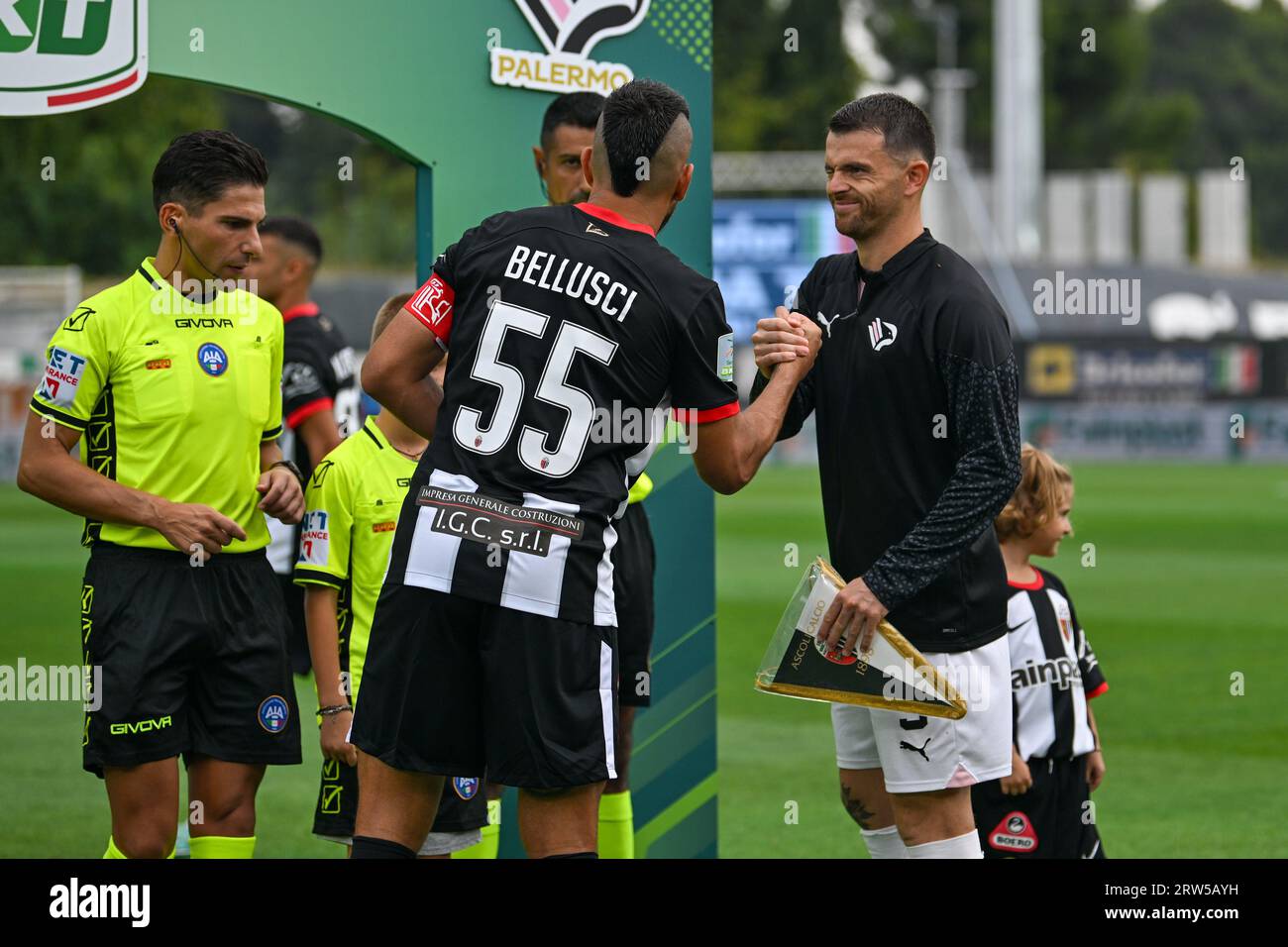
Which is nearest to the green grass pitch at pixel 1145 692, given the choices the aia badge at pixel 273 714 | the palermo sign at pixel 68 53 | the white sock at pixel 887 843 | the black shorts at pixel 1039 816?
the black shorts at pixel 1039 816

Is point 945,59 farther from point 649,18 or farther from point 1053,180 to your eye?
point 649,18

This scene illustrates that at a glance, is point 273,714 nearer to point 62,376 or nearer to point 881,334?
point 62,376

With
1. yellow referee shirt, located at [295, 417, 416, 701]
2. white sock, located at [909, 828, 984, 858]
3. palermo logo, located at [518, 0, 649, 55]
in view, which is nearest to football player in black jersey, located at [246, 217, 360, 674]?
yellow referee shirt, located at [295, 417, 416, 701]

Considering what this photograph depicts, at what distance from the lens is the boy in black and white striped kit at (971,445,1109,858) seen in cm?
550

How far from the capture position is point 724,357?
434 cm

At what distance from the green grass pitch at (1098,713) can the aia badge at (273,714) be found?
6.65ft

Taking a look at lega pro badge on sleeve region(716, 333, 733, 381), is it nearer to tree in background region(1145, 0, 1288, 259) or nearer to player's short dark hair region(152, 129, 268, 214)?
player's short dark hair region(152, 129, 268, 214)

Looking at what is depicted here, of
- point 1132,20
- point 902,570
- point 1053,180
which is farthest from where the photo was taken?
point 1132,20

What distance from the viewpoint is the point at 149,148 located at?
46000 mm

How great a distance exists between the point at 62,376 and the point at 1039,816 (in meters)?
3.33

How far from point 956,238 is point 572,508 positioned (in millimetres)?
46191

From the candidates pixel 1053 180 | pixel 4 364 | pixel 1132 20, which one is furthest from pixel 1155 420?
pixel 1132 20

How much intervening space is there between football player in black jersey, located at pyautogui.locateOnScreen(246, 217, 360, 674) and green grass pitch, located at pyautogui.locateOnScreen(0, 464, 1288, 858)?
1183 mm

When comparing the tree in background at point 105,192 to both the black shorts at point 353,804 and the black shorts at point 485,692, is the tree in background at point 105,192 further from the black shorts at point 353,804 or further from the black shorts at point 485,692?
the black shorts at point 485,692
